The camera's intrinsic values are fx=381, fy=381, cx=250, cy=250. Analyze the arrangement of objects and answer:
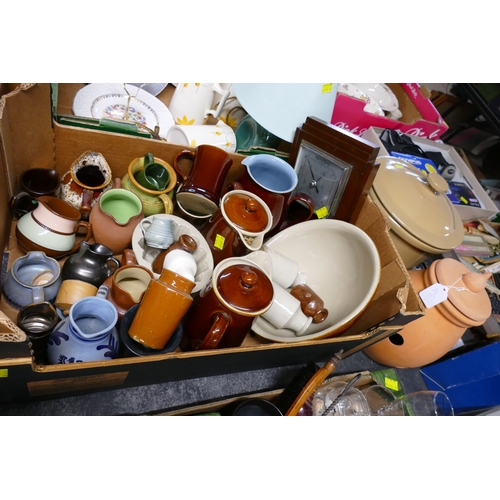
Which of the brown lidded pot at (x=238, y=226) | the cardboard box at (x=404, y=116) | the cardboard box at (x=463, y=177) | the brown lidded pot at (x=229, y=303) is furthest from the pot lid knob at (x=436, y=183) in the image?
the brown lidded pot at (x=229, y=303)

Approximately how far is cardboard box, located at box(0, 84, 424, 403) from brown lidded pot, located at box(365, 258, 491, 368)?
6.6 inches

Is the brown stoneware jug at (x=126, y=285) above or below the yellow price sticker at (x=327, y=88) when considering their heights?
below

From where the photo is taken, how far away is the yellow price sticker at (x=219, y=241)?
0.90 meters

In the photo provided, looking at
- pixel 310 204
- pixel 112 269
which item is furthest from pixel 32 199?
pixel 310 204

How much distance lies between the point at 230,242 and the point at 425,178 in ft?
2.34

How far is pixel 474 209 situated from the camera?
1.52m

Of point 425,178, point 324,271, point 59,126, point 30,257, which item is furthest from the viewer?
point 425,178

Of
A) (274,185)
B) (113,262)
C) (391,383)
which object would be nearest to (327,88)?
(274,185)

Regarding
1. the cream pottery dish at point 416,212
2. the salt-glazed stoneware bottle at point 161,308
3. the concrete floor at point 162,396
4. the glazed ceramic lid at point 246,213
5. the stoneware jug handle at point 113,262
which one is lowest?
the concrete floor at point 162,396

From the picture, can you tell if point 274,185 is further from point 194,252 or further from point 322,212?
point 194,252

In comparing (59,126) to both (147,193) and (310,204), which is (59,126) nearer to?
(147,193)

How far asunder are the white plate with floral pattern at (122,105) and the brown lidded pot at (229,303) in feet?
2.25

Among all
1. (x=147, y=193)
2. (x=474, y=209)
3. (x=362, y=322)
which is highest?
(x=474, y=209)

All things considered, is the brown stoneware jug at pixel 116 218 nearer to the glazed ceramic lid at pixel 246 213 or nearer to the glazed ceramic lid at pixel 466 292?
the glazed ceramic lid at pixel 246 213
